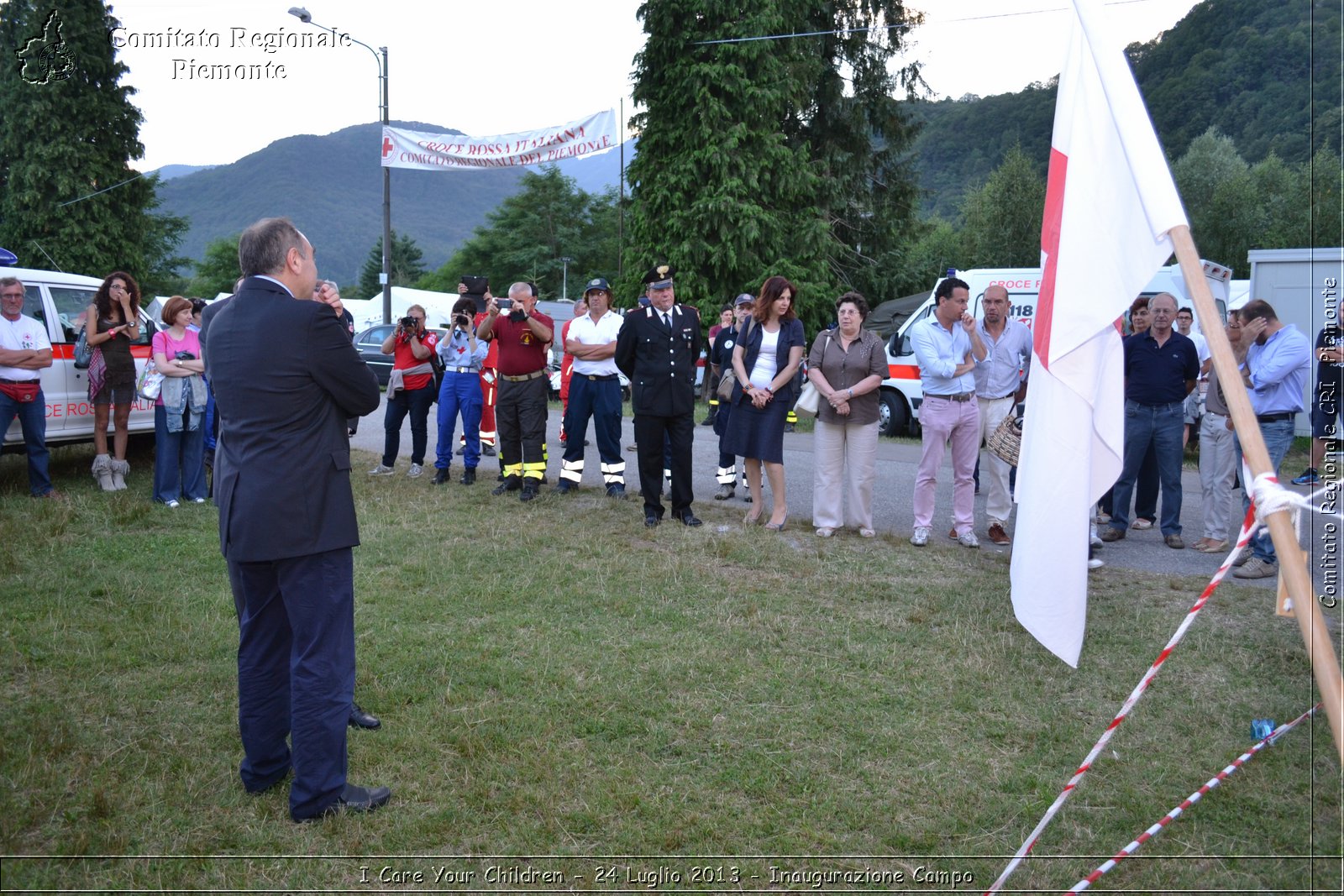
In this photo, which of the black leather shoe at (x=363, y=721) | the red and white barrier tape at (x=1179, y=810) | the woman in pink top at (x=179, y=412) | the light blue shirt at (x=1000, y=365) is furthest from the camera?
the woman in pink top at (x=179, y=412)

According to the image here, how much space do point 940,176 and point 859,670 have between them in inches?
2715

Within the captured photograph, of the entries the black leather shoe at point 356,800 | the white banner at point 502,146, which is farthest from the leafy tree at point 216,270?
the black leather shoe at point 356,800

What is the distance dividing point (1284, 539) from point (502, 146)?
17303 mm

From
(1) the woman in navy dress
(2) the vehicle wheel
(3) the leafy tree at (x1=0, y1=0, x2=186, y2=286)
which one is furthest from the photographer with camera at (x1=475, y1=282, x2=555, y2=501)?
(3) the leafy tree at (x1=0, y1=0, x2=186, y2=286)

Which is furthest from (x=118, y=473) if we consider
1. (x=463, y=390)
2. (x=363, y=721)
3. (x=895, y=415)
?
(x=895, y=415)

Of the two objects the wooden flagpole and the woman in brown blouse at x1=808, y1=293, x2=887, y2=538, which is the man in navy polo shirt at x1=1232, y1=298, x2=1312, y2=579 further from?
the wooden flagpole

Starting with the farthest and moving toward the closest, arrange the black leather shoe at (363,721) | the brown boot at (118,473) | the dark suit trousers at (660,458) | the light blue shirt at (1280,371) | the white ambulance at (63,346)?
1. the brown boot at (118,473)
2. the white ambulance at (63,346)
3. the dark suit trousers at (660,458)
4. the light blue shirt at (1280,371)
5. the black leather shoe at (363,721)

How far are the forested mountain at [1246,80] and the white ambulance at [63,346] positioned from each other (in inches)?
357

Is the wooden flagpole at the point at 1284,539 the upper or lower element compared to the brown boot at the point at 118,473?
upper

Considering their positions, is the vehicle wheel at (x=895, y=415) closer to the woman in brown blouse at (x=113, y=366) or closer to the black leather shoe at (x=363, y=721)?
the woman in brown blouse at (x=113, y=366)

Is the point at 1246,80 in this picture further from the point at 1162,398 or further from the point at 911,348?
the point at 1162,398

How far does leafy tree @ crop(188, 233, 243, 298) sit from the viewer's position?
83375 mm

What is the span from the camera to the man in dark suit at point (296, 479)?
341 cm

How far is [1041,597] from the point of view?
2896mm
